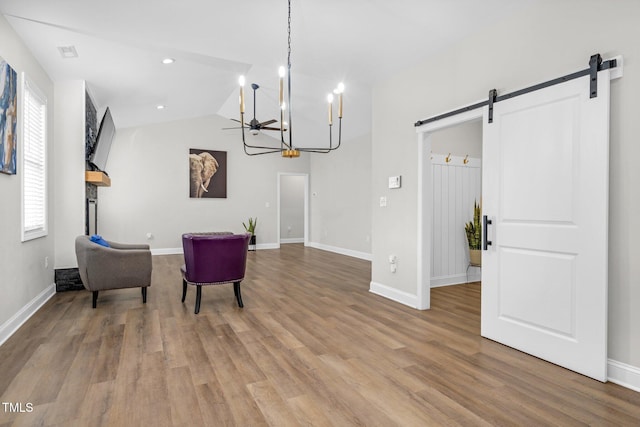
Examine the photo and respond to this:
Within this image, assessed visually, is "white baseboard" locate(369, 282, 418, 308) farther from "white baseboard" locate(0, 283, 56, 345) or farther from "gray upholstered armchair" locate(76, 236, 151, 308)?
"white baseboard" locate(0, 283, 56, 345)

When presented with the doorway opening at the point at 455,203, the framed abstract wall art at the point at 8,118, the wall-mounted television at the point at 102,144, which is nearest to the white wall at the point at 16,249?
the framed abstract wall art at the point at 8,118

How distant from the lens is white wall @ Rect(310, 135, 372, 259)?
293 inches

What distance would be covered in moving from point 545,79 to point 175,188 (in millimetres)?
7441

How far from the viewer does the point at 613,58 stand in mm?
2160

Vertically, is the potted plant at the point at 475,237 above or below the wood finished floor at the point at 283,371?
above

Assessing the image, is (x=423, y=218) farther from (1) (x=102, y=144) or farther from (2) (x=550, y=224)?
(1) (x=102, y=144)

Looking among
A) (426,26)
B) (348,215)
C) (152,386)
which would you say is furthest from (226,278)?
(348,215)

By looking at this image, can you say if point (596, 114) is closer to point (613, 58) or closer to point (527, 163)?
point (613, 58)

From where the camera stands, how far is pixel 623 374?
Result: 2.12m

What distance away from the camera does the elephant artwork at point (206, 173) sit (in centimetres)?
823

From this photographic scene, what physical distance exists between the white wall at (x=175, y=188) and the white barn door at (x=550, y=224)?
22.1 feet

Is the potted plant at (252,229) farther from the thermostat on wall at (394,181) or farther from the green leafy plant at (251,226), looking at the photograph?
the thermostat on wall at (394,181)

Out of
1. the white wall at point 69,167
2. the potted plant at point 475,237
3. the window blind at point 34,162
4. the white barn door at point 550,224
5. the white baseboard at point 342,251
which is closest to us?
the white barn door at point 550,224

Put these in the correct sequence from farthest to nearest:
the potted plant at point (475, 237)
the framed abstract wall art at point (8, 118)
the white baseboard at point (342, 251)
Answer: the white baseboard at point (342, 251) < the potted plant at point (475, 237) < the framed abstract wall art at point (8, 118)
